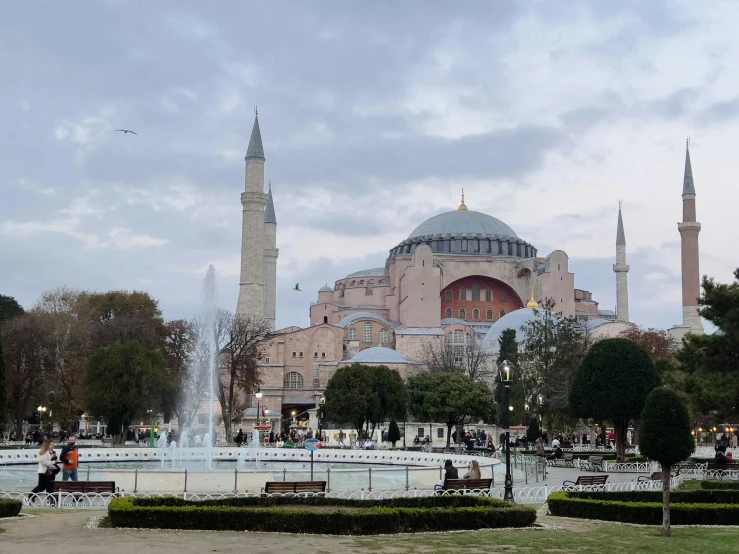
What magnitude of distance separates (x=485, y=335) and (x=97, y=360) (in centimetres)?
3348

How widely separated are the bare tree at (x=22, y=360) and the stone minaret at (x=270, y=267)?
27135 millimetres

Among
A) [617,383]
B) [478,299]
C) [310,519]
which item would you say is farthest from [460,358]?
[310,519]

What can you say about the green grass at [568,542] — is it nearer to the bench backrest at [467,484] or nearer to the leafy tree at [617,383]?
the bench backrest at [467,484]

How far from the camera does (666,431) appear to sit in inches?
389

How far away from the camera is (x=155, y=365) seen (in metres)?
32.5

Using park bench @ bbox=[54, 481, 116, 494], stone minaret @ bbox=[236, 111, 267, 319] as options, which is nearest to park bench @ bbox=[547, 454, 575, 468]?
park bench @ bbox=[54, 481, 116, 494]

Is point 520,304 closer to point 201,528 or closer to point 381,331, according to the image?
point 381,331

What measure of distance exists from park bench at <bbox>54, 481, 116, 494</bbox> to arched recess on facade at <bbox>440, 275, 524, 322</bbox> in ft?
178

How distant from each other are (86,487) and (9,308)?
3819cm

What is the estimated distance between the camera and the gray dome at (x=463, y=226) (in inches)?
2783

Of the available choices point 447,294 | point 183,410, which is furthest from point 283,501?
point 447,294

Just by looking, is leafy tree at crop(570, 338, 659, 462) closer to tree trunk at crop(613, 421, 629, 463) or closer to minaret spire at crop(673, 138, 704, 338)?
tree trunk at crop(613, 421, 629, 463)

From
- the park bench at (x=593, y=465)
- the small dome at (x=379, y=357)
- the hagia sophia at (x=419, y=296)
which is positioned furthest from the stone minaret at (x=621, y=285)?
the park bench at (x=593, y=465)

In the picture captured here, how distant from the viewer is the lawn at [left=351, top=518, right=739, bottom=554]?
27.9ft
